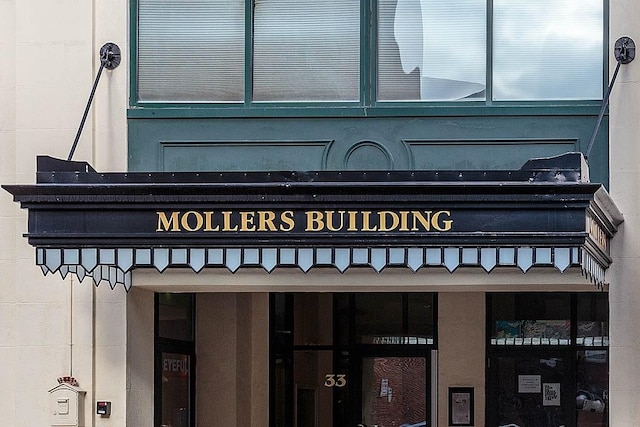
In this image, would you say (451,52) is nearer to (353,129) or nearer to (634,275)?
(353,129)

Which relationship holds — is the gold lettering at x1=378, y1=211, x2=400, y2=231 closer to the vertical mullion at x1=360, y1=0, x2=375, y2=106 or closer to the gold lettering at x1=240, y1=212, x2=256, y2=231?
the gold lettering at x1=240, y1=212, x2=256, y2=231

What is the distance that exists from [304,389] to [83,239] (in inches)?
258

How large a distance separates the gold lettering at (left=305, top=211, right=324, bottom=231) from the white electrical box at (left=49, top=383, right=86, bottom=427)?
322cm

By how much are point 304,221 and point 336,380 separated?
20.8 ft

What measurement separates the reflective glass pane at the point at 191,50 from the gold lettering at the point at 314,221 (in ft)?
8.10

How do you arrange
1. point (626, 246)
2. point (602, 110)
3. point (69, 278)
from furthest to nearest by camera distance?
point (69, 278)
point (626, 246)
point (602, 110)

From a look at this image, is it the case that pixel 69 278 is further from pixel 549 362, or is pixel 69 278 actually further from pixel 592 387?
pixel 592 387

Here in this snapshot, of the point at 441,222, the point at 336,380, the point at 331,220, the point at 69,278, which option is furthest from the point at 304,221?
the point at 336,380

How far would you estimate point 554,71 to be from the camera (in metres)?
11.8

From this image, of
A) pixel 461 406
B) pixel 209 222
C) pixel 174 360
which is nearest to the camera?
pixel 209 222

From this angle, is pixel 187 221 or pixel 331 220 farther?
pixel 187 221

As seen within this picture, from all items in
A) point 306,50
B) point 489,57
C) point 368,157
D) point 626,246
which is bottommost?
point 626,246

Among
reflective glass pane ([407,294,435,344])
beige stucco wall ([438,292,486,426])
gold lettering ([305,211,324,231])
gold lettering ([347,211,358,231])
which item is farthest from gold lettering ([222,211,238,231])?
reflective glass pane ([407,294,435,344])

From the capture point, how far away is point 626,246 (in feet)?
37.7
